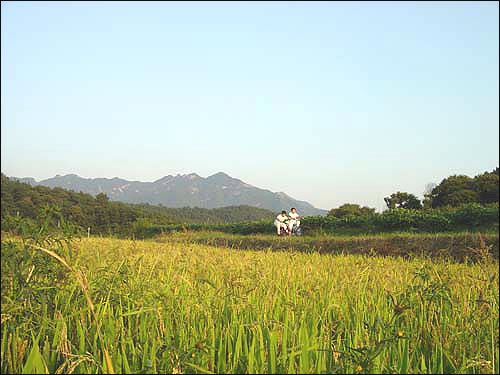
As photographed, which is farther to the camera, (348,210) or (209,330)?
(348,210)

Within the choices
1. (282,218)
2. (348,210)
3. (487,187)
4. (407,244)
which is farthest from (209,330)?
(487,187)

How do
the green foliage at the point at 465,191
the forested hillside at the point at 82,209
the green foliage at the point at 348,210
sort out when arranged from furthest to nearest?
the green foliage at the point at 348,210
the green foliage at the point at 465,191
the forested hillside at the point at 82,209

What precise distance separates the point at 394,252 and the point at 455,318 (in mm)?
10506

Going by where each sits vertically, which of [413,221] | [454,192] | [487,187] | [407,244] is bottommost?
[407,244]

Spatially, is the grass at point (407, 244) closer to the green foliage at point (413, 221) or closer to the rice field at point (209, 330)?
the green foliage at point (413, 221)

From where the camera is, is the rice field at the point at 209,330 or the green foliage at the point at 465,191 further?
the green foliage at the point at 465,191

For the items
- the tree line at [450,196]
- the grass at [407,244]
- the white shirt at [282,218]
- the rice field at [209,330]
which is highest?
the tree line at [450,196]

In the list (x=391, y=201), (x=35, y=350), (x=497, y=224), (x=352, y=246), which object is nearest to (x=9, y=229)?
(x=35, y=350)

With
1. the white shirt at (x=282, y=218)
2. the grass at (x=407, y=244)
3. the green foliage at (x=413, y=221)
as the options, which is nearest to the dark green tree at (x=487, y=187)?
the green foliage at (x=413, y=221)

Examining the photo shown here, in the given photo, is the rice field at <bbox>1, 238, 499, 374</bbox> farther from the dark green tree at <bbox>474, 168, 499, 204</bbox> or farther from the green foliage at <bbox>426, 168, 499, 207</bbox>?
the dark green tree at <bbox>474, 168, 499, 204</bbox>

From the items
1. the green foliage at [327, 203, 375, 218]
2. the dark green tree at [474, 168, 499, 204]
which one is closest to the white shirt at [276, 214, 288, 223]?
the green foliage at [327, 203, 375, 218]

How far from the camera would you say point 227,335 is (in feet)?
7.21

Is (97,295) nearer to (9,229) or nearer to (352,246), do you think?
(9,229)

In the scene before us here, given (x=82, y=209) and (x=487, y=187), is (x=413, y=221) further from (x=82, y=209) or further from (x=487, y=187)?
(x=82, y=209)
